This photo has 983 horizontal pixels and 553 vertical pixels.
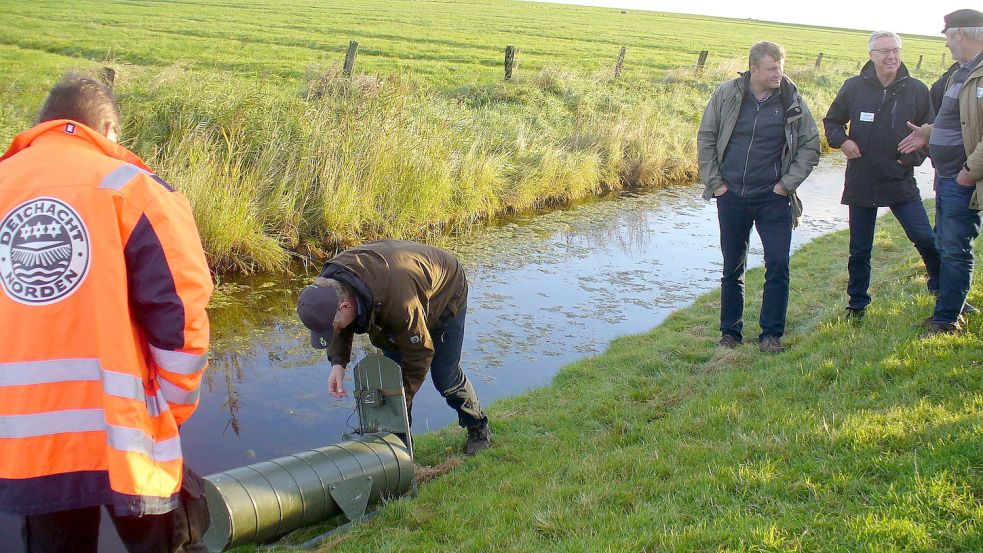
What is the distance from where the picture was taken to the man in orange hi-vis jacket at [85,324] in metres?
2.50

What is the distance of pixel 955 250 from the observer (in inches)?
→ 217

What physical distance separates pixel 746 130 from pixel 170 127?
25.0 feet

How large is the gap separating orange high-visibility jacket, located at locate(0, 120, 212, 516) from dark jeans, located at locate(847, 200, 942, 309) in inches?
226

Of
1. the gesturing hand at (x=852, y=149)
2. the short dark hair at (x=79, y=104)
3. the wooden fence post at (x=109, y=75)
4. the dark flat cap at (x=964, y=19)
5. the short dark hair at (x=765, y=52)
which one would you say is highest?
the dark flat cap at (x=964, y=19)

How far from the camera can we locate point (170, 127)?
10398 mm

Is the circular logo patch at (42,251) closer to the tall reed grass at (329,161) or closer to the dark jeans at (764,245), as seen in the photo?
the dark jeans at (764,245)

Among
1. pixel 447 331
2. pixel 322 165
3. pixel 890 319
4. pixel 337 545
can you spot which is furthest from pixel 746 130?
pixel 322 165

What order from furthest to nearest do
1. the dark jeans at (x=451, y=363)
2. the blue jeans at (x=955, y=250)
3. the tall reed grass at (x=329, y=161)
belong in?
the tall reed grass at (x=329, y=161), the blue jeans at (x=955, y=250), the dark jeans at (x=451, y=363)

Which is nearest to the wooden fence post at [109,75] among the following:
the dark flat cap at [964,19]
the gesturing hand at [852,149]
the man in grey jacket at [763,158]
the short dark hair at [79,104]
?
the man in grey jacket at [763,158]

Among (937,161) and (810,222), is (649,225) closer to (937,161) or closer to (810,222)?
(810,222)

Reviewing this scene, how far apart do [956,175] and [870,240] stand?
4.10 feet

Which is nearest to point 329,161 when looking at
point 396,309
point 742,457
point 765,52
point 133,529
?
point 765,52

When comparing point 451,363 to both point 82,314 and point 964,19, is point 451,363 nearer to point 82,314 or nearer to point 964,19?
point 82,314

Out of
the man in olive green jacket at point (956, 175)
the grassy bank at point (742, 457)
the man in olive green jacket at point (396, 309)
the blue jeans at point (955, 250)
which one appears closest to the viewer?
the grassy bank at point (742, 457)
